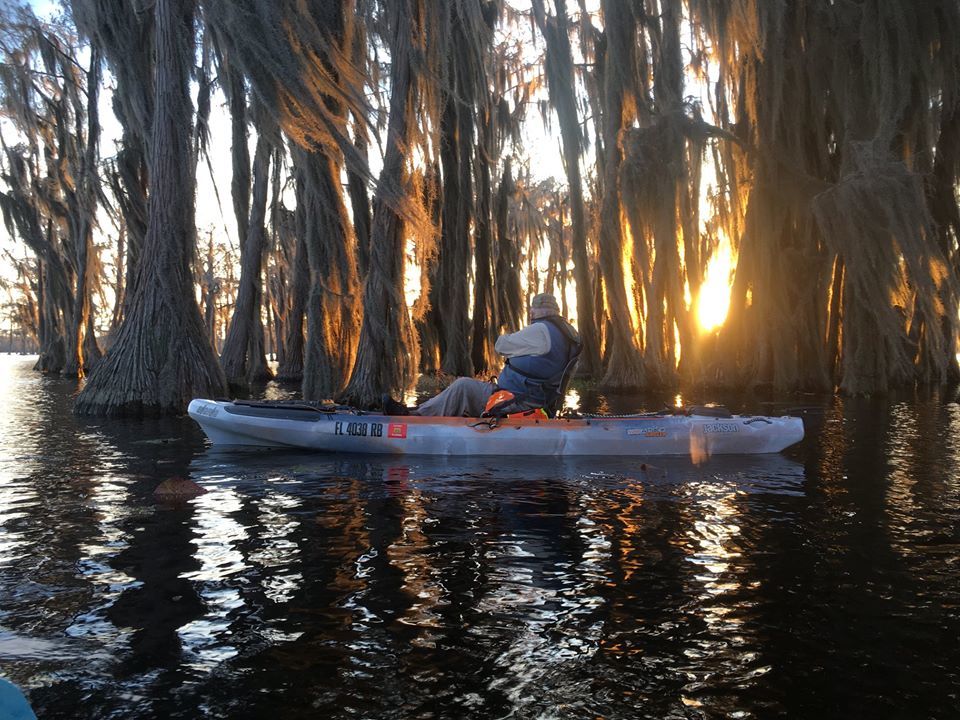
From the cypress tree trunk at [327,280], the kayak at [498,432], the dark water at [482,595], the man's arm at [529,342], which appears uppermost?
the cypress tree trunk at [327,280]

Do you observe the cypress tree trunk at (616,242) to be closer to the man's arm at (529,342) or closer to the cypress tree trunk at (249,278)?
the cypress tree trunk at (249,278)

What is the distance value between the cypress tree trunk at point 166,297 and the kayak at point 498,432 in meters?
3.11

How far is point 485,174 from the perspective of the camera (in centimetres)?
1934

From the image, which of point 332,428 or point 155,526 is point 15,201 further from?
point 155,526

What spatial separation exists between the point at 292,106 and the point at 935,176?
11.9m

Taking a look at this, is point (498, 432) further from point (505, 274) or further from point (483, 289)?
point (505, 274)

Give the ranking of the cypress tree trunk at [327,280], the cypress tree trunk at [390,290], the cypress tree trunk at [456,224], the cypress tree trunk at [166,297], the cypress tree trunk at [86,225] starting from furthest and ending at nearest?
1. the cypress tree trunk at [86,225]
2. the cypress tree trunk at [456,224]
3. the cypress tree trunk at [327,280]
4. the cypress tree trunk at [390,290]
5. the cypress tree trunk at [166,297]

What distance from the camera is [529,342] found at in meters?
8.37

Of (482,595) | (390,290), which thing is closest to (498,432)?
(482,595)

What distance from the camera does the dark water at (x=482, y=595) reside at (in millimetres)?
3014

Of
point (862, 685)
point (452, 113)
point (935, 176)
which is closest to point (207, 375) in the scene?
point (452, 113)

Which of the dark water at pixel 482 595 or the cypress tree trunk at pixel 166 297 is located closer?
the dark water at pixel 482 595

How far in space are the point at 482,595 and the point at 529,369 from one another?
4.66m

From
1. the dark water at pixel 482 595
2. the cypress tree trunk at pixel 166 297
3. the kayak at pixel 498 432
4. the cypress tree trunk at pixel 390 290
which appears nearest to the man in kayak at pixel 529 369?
the kayak at pixel 498 432
